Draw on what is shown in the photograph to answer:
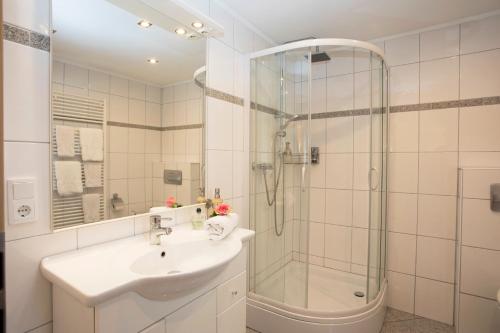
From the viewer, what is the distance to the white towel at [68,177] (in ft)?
3.58

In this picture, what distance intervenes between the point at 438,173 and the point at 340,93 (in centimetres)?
106

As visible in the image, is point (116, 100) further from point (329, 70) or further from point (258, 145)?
point (329, 70)

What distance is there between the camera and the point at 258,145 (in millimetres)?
2160

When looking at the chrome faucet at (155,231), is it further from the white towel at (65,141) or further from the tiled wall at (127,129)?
the white towel at (65,141)

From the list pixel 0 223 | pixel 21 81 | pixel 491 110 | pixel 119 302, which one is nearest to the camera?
pixel 0 223

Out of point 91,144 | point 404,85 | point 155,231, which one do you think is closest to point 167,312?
point 155,231

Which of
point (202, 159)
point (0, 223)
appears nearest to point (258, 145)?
point (202, 159)

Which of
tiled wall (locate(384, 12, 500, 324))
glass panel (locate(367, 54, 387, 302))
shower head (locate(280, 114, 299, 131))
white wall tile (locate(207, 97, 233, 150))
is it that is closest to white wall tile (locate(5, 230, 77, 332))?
white wall tile (locate(207, 97, 233, 150))

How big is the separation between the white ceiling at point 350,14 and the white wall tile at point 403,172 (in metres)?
1.05

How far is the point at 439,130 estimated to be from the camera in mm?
2131

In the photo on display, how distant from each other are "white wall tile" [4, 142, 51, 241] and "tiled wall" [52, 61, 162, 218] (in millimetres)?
252

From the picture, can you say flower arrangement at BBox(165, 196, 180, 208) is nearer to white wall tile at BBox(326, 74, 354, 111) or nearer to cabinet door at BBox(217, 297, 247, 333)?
cabinet door at BBox(217, 297, 247, 333)

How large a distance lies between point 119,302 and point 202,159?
1.04 metres

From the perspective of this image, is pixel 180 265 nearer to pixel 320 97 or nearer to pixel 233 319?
pixel 233 319
